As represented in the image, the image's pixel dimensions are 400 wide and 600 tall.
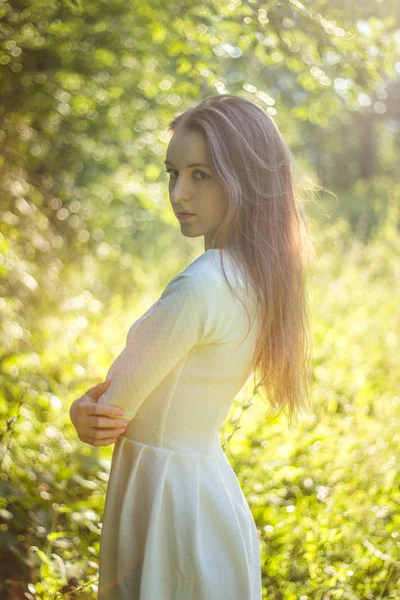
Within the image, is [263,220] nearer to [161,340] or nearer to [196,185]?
[196,185]

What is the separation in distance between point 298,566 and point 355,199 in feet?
49.9

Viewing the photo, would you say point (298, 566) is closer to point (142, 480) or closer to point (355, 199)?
point (142, 480)

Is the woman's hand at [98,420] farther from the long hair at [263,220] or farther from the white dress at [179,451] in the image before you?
the long hair at [263,220]

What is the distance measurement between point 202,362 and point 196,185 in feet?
1.39

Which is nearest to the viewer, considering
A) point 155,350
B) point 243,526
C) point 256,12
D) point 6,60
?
point 155,350

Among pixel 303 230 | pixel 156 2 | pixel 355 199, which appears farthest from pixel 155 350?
pixel 355 199

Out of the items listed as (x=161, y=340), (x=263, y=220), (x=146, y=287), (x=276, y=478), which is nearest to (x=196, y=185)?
(x=263, y=220)

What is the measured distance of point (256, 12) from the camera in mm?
2223

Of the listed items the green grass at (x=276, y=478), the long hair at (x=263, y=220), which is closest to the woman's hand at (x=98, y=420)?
the long hair at (x=263, y=220)

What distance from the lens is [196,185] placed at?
1.48m

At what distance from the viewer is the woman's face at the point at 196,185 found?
4.82 ft

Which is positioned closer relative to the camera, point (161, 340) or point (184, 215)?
point (161, 340)

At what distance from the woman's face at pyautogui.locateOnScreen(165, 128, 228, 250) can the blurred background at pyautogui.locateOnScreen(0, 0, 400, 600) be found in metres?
0.47

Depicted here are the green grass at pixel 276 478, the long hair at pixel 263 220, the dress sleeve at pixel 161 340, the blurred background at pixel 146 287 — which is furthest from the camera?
the blurred background at pixel 146 287
